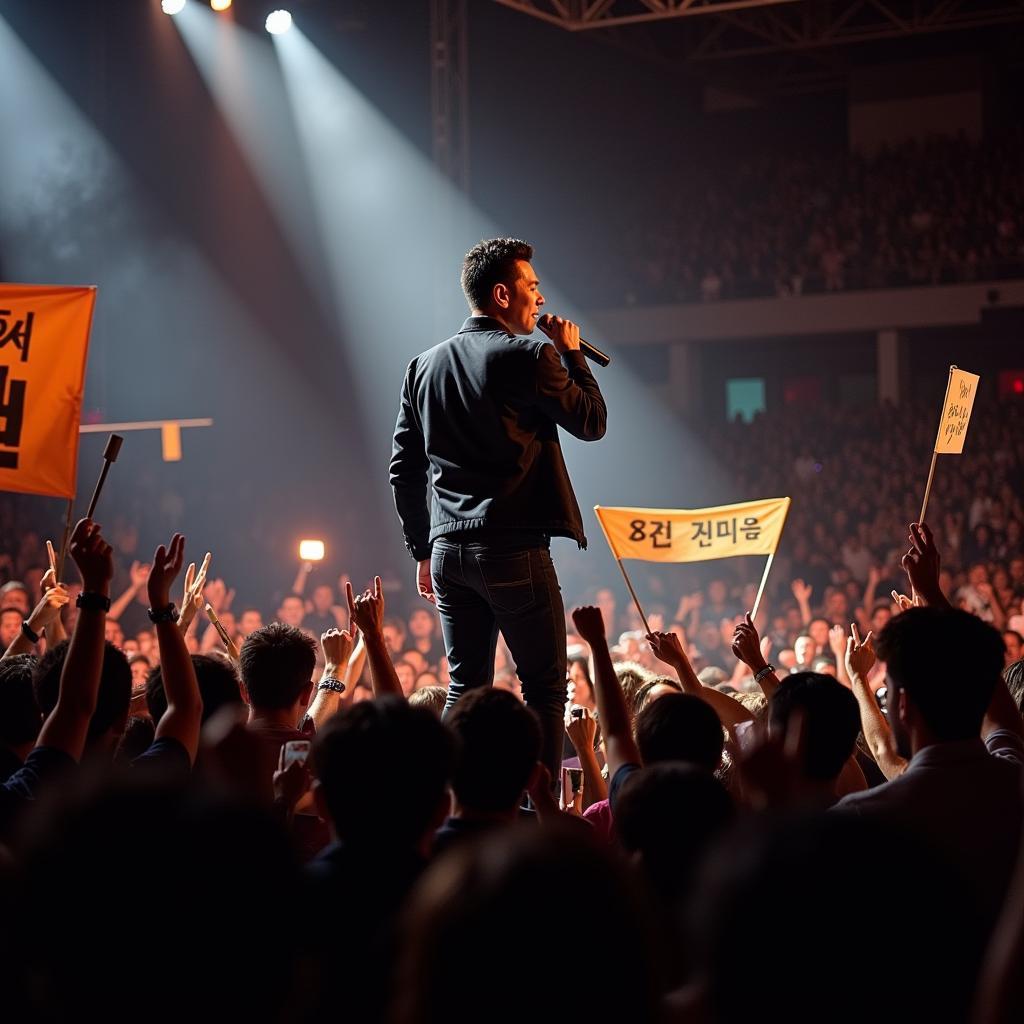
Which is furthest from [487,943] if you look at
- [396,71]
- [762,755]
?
[396,71]

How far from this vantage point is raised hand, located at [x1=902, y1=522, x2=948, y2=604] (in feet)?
11.0

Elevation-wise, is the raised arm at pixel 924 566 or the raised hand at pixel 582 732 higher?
the raised arm at pixel 924 566

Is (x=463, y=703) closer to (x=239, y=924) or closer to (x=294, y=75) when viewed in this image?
(x=239, y=924)

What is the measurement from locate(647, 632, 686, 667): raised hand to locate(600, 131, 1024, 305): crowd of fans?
16.7 metres

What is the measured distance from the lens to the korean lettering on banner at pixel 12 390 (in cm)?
523

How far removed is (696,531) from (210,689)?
4268 millimetres

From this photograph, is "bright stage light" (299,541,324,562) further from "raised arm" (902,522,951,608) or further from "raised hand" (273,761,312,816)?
"raised hand" (273,761,312,816)

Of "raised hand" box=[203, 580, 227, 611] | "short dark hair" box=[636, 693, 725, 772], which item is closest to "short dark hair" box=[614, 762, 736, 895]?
"short dark hair" box=[636, 693, 725, 772]

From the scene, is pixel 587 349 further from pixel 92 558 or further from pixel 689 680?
pixel 92 558

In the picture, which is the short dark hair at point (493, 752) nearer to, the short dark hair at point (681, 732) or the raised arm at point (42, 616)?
the short dark hair at point (681, 732)

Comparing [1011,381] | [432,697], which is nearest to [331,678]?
[432,697]

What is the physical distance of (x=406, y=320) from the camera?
637 inches

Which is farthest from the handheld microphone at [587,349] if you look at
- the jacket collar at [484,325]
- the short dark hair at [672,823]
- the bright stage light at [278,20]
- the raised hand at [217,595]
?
the bright stage light at [278,20]

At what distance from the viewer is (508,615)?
381 cm
